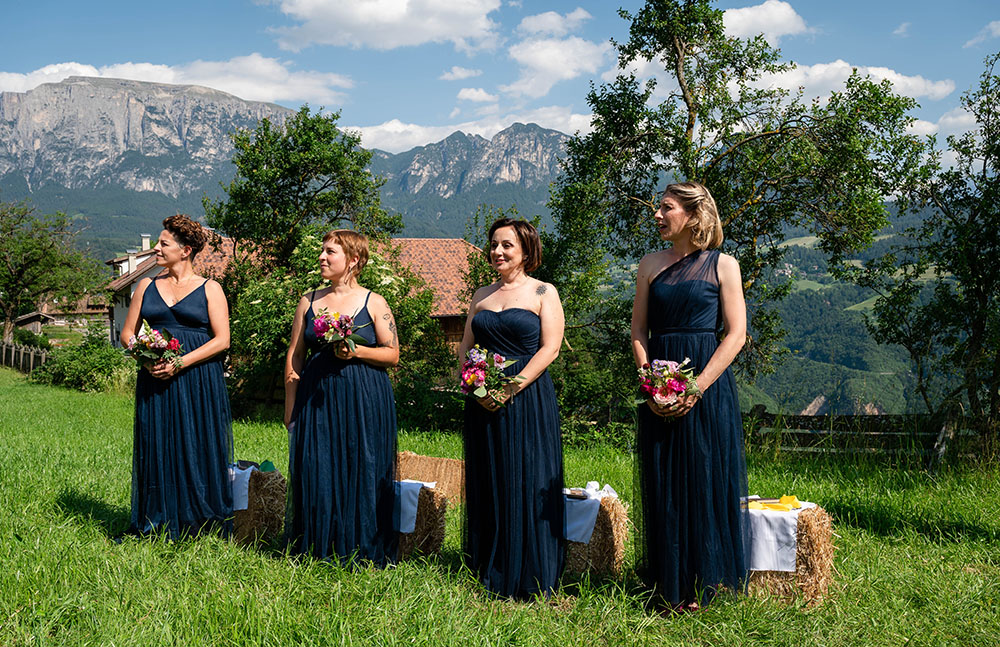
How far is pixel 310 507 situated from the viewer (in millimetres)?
4832

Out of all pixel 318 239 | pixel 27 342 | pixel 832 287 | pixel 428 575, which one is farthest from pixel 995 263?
pixel 832 287

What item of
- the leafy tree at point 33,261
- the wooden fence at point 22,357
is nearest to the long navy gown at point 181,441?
the wooden fence at point 22,357

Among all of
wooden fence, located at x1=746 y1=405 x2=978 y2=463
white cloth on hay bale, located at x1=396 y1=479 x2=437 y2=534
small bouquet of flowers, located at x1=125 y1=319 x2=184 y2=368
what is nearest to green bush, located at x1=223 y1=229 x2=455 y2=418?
wooden fence, located at x1=746 y1=405 x2=978 y2=463

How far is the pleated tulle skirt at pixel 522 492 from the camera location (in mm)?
4457

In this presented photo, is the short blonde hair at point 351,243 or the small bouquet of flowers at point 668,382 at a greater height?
the short blonde hair at point 351,243

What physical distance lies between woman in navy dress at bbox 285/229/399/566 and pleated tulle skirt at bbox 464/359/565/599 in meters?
0.73

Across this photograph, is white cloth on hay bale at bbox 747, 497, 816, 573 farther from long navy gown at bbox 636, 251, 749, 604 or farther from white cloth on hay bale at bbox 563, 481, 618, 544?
white cloth on hay bale at bbox 563, 481, 618, 544

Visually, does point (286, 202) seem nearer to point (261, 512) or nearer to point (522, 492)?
point (261, 512)

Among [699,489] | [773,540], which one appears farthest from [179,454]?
[773,540]

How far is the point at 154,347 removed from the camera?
5.16 metres

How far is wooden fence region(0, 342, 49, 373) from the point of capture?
31.7 m

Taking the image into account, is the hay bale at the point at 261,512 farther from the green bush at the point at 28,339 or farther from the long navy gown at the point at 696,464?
the green bush at the point at 28,339

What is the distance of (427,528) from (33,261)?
46774mm

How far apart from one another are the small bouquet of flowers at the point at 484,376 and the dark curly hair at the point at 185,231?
7.80 feet
